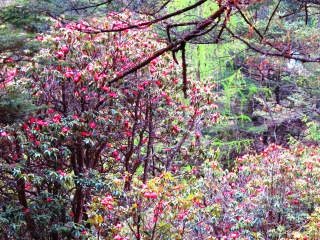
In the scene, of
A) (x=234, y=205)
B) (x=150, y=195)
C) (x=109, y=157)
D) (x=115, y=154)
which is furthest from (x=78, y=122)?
(x=234, y=205)

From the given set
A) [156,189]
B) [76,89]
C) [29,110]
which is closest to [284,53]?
[156,189]

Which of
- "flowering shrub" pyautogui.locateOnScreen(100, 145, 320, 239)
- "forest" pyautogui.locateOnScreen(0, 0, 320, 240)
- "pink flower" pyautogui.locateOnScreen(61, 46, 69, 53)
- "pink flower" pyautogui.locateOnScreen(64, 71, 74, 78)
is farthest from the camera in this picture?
"pink flower" pyautogui.locateOnScreen(61, 46, 69, 53)

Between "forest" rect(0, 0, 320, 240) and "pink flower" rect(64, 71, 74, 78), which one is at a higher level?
"pink flower" rect(64, 71, 74, 78)

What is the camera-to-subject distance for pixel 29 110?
432 cm

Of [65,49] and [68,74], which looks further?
[65,49]

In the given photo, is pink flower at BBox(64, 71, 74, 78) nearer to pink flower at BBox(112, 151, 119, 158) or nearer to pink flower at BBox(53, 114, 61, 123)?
pink flower at BBox(53, 114, 61, 123)

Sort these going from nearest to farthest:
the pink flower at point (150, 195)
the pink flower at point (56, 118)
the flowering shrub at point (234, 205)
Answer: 1. the pink flower at point (150, 195)
2. the flowering shrub at point (234, 205)
3. the pink flower at point (56, 118)

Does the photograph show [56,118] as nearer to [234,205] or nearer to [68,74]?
[68,74]

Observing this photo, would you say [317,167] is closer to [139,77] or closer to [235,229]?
[235,229]

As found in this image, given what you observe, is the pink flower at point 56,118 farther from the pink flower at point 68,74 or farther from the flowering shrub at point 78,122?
the pink flower at point 68,74

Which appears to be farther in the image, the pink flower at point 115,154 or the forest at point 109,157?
the pink flower at point 115,154

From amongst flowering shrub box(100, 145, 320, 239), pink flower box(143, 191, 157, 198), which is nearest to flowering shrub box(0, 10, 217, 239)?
flowering shrub box(100, 145, 320, 239)

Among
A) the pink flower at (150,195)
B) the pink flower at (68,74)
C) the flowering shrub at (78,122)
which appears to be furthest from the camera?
the pink flower at (68,74)

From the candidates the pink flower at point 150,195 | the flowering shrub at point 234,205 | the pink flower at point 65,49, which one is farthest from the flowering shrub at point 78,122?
the pink flower at point 150,195
